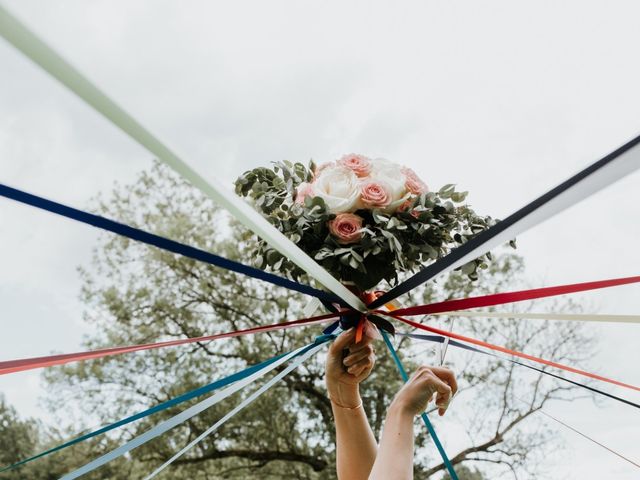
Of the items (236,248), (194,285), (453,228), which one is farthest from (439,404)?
(194,285)

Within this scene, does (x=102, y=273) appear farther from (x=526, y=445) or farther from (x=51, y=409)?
(x=526, y=445)

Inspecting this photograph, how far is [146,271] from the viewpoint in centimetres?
956

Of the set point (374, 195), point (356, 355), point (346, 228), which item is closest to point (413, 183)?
point (374, 195)

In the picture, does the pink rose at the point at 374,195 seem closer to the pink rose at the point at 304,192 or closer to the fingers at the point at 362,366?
the pink rose at the point at 304,192

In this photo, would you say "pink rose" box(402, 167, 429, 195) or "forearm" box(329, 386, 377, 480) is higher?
"pink rose" box(402, 167, 429, 195)

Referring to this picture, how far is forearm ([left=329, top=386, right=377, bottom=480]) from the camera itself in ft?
6.68

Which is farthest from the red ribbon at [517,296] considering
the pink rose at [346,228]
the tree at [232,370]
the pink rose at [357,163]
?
the tree at [232,370]

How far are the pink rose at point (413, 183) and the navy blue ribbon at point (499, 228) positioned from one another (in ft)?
1.31

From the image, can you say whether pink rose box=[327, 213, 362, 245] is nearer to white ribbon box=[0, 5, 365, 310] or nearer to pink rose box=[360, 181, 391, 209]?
pink rose box=[360, 181, 391, 209]

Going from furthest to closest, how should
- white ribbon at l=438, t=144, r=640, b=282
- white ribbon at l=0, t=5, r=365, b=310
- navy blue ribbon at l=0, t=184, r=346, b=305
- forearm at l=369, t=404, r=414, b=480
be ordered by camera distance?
forearm at l=369, t=404, r=414, b=480 → navy blue ribbon at l=0, t=184, r=346, b=305 → white ribbon at l=438, t=144, r=640, b=282 → white ribbon at l=0, t=5, r=365, b=310

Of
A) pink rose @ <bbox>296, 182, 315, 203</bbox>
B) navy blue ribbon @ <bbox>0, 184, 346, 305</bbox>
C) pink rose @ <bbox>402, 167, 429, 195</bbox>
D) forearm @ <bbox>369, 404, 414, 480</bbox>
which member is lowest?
forearm @ <bbox>369, 404, 414, 480</bbox>

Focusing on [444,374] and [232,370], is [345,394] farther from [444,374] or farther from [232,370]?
[232,370]

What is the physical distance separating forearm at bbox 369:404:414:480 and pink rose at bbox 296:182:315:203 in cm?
78

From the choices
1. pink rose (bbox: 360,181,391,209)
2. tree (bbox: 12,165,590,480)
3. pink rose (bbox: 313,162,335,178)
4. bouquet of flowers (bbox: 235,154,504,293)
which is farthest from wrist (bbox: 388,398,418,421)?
tree (bbox: 12,165,590,480)
